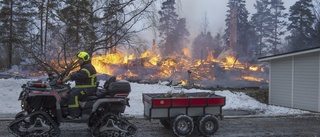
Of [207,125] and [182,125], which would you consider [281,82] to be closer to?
[207,125]

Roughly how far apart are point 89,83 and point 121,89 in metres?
0.79

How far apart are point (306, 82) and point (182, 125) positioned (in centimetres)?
842

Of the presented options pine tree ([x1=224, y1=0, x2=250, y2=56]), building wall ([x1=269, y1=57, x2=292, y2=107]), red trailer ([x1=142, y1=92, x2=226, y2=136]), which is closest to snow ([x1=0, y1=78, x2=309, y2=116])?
building wall ([x1=269, y1=57, x2=292, y2=107])

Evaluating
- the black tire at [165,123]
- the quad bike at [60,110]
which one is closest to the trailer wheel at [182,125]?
the black tire at [165,123]

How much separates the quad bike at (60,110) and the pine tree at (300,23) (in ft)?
109

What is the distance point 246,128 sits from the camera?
974 centimetres

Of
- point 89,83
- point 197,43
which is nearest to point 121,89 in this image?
point 89,83

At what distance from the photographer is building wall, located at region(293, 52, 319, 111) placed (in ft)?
45.5

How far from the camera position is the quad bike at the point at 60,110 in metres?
7.25

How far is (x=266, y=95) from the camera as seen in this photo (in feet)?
55.1

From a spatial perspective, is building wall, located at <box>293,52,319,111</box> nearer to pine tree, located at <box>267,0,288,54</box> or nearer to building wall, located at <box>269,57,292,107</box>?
building wall, located at <box>269,57,292,107</box>

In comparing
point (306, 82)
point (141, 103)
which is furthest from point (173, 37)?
point (306, 82)

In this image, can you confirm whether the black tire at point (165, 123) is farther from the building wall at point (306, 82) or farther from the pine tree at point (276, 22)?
the pine tree at point (276, 22)

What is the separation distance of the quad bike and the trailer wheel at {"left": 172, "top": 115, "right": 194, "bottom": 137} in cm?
121
